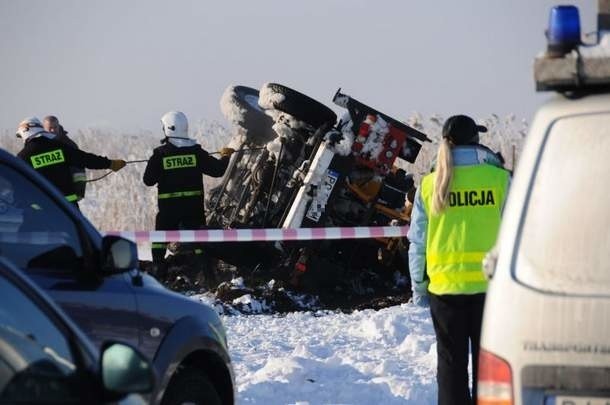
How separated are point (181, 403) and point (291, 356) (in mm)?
4206

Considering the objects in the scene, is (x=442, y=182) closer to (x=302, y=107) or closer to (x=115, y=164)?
(x=115, y=164)

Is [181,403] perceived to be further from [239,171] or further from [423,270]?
[239,171]

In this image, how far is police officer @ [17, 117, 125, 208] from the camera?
13062 mm

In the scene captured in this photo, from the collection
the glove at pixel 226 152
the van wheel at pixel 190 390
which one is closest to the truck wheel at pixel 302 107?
the glove at pixel 226 152

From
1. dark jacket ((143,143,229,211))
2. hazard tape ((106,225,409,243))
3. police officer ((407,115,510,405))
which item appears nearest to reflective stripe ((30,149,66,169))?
hazard tape ((106,225,409,243))

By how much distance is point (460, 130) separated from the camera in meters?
6.90

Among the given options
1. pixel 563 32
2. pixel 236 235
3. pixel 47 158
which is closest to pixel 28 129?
pixel 47 158

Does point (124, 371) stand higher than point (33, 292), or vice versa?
point (33, 292)

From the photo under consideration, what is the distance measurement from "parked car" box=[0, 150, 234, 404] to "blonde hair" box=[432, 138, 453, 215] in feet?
4.75

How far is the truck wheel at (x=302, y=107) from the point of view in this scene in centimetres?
1448

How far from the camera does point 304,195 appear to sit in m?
14.4

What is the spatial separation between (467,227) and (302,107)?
7.76m

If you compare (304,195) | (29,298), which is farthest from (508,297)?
(304,195)

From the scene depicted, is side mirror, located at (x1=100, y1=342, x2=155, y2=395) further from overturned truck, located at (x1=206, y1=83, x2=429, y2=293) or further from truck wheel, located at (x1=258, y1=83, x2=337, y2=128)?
truck wheel, located at (x1=258, y1=83, x2=337, y2=128)
